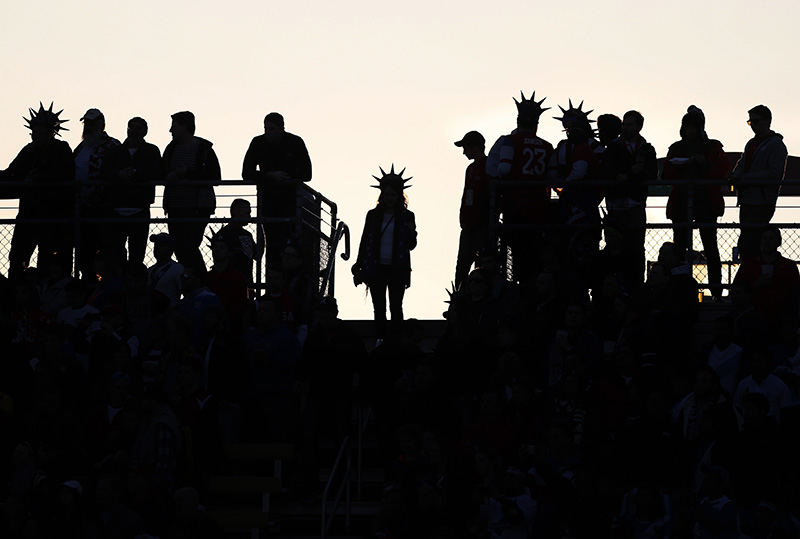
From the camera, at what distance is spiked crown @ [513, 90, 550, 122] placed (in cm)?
1972

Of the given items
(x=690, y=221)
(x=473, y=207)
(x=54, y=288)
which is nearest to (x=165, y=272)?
(x=54, y=288)

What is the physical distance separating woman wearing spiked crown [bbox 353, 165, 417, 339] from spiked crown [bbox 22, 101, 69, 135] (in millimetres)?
3773

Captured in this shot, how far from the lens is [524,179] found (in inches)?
786

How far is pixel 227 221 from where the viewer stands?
2025 cm

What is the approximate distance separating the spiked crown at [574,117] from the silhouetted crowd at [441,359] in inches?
1.3

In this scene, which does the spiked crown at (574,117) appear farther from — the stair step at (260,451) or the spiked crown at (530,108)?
the stair step at (260,451)

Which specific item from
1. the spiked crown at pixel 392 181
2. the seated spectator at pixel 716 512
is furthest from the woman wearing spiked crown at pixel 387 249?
the seated spectator at pixel 716 512

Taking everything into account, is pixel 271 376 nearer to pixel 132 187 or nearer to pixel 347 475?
pixel 347 475

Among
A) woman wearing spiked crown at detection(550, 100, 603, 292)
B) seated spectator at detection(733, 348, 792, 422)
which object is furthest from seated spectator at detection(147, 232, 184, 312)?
seated spectator at detection(733, 348, 792, 422)

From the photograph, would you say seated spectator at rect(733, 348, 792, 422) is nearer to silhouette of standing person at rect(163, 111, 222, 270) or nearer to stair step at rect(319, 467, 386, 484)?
stair step at rect(319, 467, 386, 484)

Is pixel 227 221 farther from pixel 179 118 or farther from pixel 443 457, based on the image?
pixel 443 457

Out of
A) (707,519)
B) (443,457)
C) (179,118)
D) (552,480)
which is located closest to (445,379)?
(443,457)

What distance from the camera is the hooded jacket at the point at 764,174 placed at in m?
19.8

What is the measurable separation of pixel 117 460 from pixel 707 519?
513 cm
